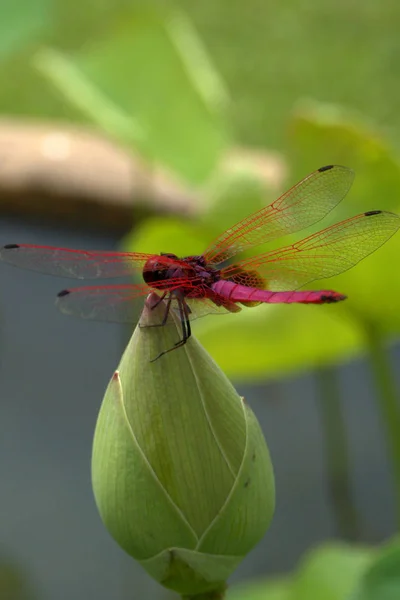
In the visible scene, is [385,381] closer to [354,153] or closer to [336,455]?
[354,153]

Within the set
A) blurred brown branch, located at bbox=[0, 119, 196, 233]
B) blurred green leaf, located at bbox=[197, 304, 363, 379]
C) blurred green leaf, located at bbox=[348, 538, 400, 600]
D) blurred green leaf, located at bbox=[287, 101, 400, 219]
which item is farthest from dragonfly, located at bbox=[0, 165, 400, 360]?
blurred brown branch, located at bbox=[0, 119, 196, 233]

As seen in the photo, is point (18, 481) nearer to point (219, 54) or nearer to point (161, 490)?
point (161, 490)

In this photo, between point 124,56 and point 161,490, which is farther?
point 124,56

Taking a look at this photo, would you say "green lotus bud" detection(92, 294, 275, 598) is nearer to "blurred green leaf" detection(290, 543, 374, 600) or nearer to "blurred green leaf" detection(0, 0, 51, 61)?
"blurred green leaf" detection(290, 543, 374, 600)

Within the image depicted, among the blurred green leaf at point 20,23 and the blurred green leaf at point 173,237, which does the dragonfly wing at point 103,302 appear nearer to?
the blurred green leaf at point 173,237

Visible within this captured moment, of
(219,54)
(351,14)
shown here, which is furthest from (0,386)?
(351,14)

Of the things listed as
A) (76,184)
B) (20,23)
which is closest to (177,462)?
(20,23)

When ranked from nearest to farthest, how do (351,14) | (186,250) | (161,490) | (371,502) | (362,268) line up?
1. (161,490)
2. (362,268)
3. (186,250)
4. (371,502)
5. (351,14)

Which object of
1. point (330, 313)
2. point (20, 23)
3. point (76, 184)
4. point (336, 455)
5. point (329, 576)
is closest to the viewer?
point (329, 576)
